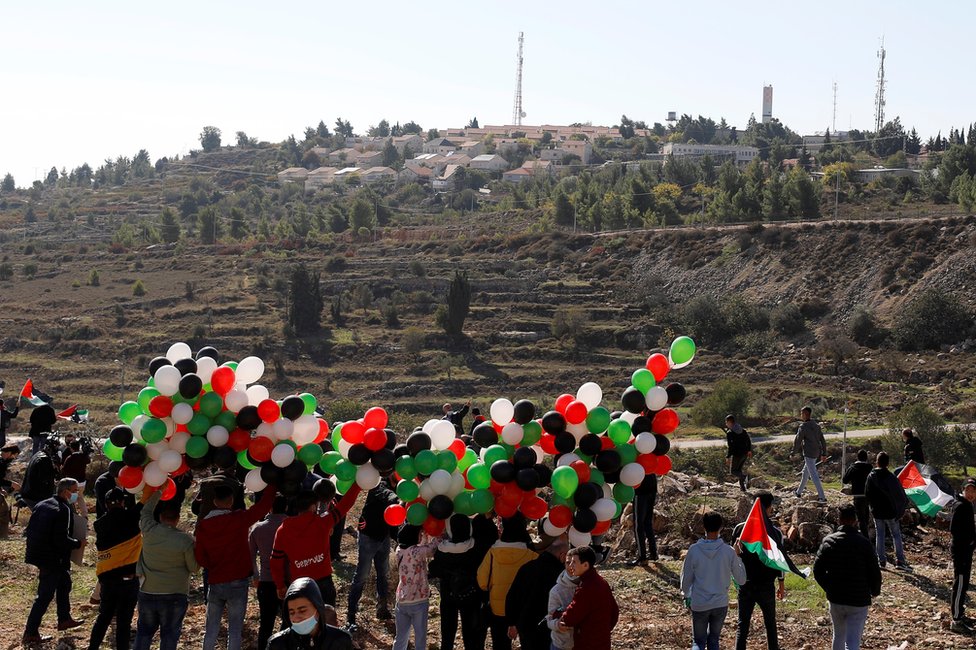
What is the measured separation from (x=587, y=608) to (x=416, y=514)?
212 centimetres

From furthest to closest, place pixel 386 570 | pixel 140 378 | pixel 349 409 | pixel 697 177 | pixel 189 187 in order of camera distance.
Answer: pixel 189 187 → pixel 697 177 → pixel 140 378 → pixel 349 409 → pixel 386 570

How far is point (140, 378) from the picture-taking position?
48000mm

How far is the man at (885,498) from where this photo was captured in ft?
36.6

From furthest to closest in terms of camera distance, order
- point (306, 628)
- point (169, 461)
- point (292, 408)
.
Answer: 1. point (292, 408)
2. point (169, 461)
3. point (306, 628)

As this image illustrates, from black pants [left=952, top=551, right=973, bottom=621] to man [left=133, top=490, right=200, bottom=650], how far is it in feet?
20.8

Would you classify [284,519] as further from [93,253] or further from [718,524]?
[93,253]

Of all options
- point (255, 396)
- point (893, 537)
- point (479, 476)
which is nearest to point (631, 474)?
point (479, 476)

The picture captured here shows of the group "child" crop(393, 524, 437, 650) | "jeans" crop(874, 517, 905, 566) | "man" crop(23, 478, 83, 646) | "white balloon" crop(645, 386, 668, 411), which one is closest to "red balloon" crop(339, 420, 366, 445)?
"child" crop(393, 524, 437, 650)

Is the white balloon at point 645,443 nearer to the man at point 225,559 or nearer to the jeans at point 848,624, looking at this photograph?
the jeans at point 848,624

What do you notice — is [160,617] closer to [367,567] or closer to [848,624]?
[367,567]

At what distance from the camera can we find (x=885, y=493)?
11.2 m

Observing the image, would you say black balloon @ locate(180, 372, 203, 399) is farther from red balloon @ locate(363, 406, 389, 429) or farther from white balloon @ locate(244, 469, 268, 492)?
red balloon @ locate(363, 406, 389, 429)

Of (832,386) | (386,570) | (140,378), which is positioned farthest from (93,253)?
(386,570)

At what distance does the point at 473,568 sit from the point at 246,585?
5.40 feet
